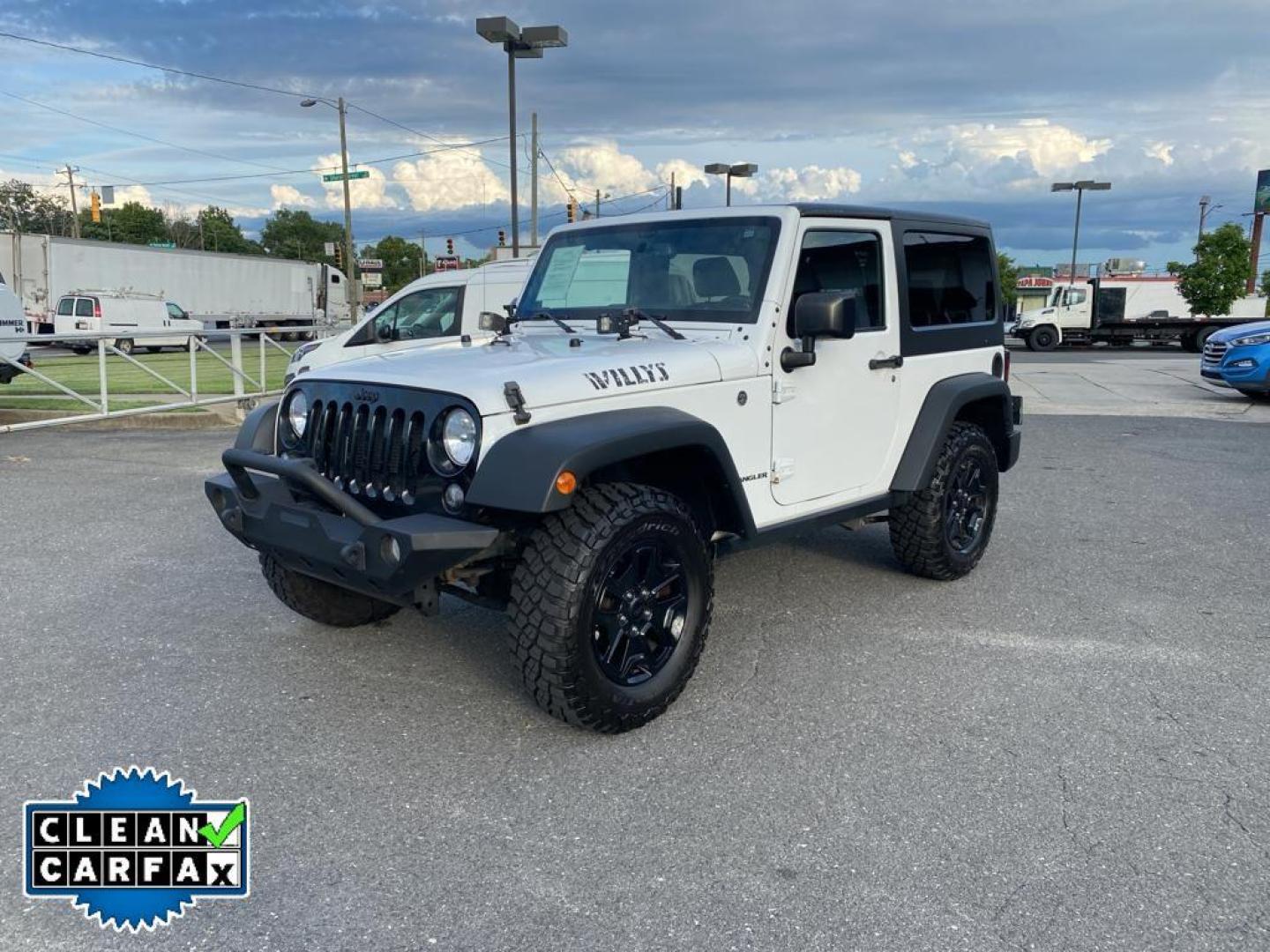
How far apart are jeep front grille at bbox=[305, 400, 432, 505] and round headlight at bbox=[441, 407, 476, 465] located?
10 cm

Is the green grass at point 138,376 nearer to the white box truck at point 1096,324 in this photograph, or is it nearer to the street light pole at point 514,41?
the street light pole at point 514,41

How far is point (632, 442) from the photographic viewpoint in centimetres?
341

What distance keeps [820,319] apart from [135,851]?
2.97 meters

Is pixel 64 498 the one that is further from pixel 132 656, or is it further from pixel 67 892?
pixel 67 892

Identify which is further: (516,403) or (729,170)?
(729,170)

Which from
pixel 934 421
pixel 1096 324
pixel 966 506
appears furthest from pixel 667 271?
pixel 1096 324

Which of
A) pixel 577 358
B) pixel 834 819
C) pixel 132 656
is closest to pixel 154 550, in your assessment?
pixel 132 656

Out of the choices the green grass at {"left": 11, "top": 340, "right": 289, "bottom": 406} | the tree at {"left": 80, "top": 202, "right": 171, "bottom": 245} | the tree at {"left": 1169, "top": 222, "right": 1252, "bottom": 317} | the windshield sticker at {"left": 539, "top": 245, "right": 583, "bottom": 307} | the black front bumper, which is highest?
the tree at {"left": 80, "top": 202, "right": 171, "bottom": 245}

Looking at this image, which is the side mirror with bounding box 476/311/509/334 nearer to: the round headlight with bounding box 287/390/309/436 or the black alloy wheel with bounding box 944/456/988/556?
the round headlight with bounding box 287/390/309/436

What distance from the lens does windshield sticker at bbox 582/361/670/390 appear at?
3598 millimetres

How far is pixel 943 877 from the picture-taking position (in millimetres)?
2775

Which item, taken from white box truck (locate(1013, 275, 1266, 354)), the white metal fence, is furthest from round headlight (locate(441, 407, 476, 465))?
white box truck (locate(1013, 275, 1266, 354))

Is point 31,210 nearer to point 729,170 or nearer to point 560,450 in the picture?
point 729,170

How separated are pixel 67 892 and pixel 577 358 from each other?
2.32m
